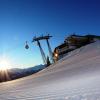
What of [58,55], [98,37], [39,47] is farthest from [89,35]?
[39,47]

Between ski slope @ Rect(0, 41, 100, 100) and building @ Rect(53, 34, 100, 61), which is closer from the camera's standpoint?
ski slope @ Rect(0, 41, 100, 100)

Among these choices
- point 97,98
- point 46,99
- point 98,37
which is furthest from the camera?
point 98,37

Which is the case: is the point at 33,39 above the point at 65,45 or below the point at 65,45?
above

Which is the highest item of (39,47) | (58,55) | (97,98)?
(39,47)

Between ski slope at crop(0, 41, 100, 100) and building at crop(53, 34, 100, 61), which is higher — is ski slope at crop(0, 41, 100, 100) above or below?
below

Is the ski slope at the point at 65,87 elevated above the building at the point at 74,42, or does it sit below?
below

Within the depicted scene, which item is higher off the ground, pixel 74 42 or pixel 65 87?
pixel 74 42

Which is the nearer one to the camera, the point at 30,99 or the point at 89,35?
the point at 30,99

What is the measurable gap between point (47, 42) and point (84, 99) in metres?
56.2

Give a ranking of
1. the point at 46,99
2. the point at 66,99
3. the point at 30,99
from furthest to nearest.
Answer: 1. the point at 30,99
2. the point at 46,99
3. the point at 66,99

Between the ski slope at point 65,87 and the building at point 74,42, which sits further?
the building at point 74,42

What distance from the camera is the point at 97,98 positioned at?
167 inches

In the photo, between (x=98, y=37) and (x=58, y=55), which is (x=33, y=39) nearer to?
(x=58, y=55)

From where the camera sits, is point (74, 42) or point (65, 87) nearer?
point (65, 87)
